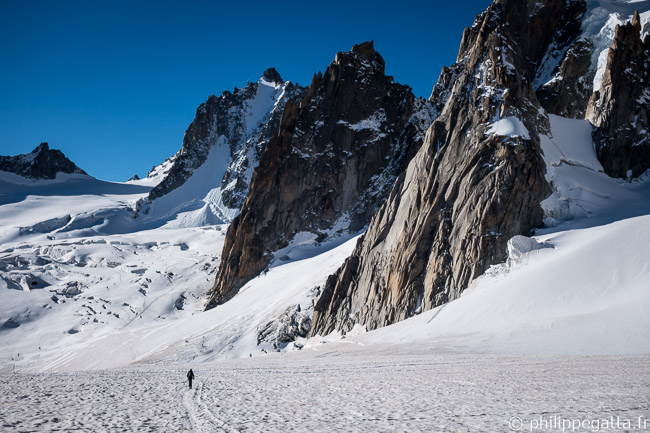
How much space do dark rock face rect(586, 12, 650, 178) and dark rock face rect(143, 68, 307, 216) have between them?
356 ft

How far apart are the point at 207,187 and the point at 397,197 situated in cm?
12317

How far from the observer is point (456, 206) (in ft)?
132

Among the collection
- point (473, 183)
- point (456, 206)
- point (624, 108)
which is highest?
point (624, 108)

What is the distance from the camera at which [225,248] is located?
7831cm

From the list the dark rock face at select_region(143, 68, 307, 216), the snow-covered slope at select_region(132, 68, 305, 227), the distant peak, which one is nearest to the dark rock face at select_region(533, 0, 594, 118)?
the distant peak

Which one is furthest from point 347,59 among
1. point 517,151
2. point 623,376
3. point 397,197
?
point 623,376

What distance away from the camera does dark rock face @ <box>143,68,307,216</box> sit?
155125mm

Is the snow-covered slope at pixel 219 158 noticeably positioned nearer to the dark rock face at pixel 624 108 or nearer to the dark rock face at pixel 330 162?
the dark rock face at pixel 330 162

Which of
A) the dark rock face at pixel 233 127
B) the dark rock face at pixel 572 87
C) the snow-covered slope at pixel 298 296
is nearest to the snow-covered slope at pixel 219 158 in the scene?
the dark rock face at pixel 233 127

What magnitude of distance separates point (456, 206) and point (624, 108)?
32.3m

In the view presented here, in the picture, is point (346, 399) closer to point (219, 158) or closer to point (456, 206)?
point (456, 206)

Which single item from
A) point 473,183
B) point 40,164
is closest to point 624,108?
point 473,183

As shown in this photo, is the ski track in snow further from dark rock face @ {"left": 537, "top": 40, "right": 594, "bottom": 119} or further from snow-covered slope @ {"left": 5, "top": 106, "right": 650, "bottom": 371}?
dark rock face @ {"left": 537, "top": 40, "right": 594, "bottom": 119}

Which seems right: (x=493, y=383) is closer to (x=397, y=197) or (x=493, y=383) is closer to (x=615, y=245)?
(x=615, y=245)
